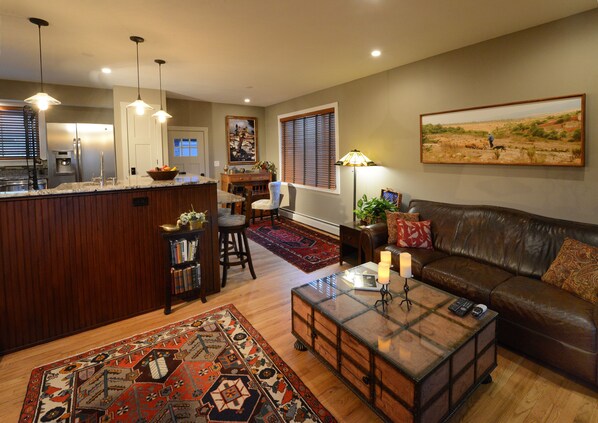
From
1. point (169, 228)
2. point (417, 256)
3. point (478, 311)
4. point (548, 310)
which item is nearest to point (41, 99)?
point (169, 228)

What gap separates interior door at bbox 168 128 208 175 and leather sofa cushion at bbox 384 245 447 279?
488 centimetres

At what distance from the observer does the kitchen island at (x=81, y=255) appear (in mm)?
2498

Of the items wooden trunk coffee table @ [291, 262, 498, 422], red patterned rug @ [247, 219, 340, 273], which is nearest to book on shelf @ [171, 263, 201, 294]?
wooden trunk coffee table @ [291, 262, 498, 422]

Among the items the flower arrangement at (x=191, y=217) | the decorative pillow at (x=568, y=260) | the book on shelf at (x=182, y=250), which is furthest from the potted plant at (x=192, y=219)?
the decorative pillow at (x=568, y=260)

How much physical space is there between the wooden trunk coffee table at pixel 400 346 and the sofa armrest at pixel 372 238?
1279 millimetres

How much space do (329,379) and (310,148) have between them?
4781 millimetres

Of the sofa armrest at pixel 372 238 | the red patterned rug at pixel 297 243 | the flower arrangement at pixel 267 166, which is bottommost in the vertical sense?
the red patterned rug at pixel 297 243

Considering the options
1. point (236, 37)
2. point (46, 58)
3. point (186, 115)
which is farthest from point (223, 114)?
Answer: point (236, 37)

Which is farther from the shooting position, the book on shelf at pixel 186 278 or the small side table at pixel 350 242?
the small side table at pixel 350 242

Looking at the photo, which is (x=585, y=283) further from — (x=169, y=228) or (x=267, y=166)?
(x=267, y=166)

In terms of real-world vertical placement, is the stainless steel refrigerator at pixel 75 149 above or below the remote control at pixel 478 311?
above

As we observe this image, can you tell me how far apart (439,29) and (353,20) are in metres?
0.88

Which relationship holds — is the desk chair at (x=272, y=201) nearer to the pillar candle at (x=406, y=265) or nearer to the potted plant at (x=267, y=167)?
the potted plant at (x=267, y=167)

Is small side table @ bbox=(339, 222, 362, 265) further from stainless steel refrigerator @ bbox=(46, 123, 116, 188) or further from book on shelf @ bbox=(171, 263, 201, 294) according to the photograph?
stainless steel refrigerator @ bbox=(46, 123, 116, 188)
